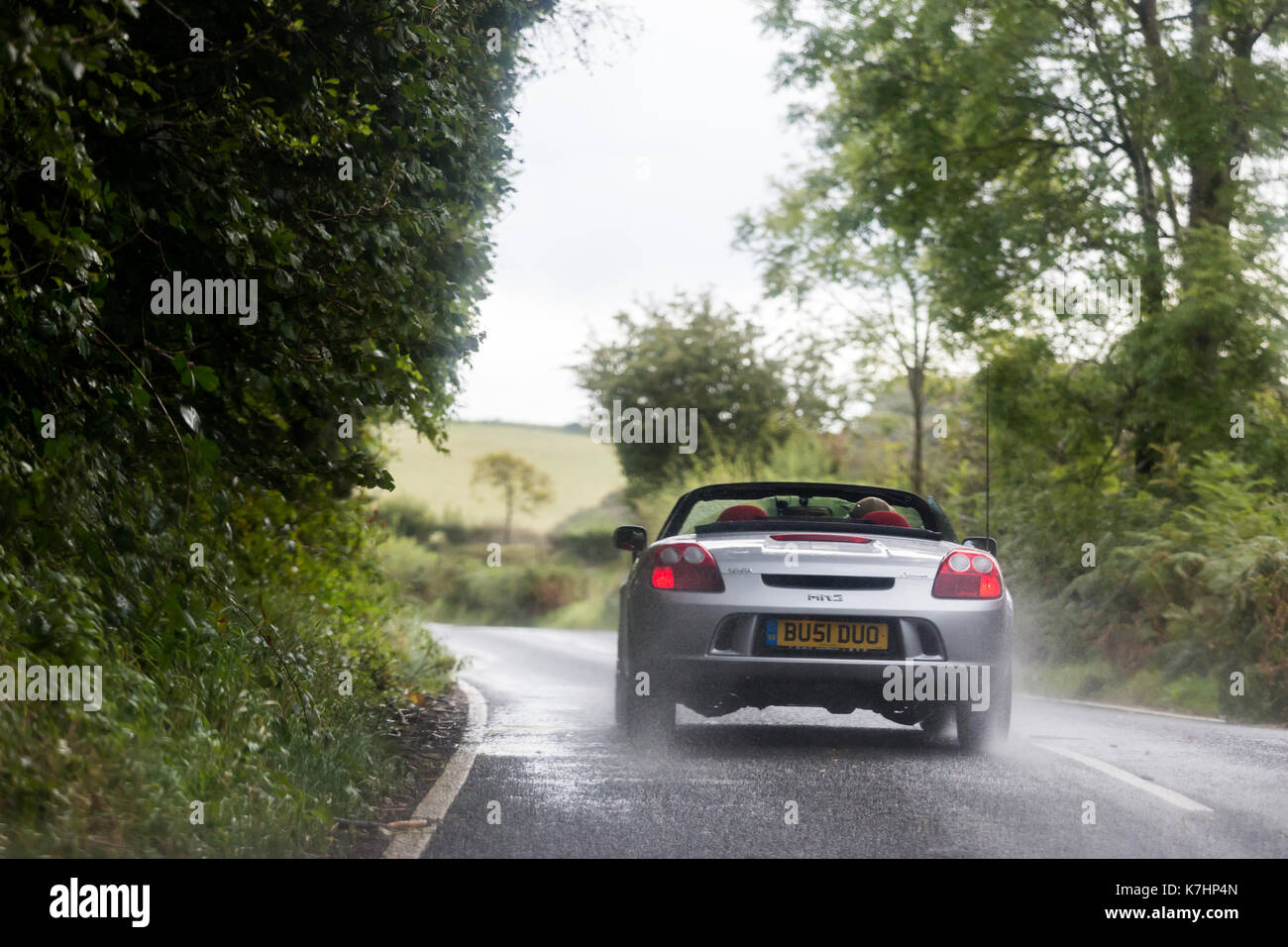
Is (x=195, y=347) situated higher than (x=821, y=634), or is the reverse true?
(x=195, y=347)

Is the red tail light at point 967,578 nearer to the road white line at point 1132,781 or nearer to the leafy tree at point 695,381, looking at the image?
the road white line at point 1132,781

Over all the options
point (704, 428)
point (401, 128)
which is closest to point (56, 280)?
point (401, 128)

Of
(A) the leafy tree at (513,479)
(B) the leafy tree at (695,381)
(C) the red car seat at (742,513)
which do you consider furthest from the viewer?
(A) the leafy tree at (513,479)

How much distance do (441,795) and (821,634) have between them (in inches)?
87.3

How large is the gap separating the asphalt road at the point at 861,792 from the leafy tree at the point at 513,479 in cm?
6039

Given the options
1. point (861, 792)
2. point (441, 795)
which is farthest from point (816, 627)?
point (441, 795)

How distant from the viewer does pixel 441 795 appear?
7.38 meters

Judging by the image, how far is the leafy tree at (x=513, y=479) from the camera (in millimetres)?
71906

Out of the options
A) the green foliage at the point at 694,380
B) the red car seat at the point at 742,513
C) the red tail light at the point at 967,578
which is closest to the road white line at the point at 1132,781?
the red tail light at the point at 967,578

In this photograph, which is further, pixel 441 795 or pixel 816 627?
pixel 816 627

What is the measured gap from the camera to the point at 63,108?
5.63m

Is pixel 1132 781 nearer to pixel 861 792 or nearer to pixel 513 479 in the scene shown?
pixel 861 792

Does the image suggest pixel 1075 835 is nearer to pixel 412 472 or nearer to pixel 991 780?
pixel 991 780

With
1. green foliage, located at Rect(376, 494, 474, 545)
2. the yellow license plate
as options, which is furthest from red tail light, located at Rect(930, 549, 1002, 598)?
green foliage, located at Rect(376, 494, 474, 545)
